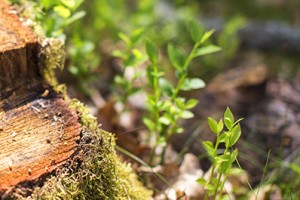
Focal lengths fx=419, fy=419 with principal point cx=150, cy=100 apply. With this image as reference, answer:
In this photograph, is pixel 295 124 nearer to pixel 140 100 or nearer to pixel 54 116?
pixel 140 100

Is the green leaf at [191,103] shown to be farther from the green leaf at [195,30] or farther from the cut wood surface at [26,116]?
the cut wood surface at [26,116]

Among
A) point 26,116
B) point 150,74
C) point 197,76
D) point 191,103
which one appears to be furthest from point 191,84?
point 197,76

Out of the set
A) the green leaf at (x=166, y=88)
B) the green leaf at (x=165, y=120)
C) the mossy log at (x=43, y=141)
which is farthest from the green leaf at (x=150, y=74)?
the mossy log at (x=43, y=141)

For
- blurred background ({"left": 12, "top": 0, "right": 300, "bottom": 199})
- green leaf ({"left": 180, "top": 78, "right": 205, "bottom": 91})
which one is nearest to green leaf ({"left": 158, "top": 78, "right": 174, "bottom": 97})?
green leaf ({"left": 180, "top": 78, "right": 205, "bottom": 91})

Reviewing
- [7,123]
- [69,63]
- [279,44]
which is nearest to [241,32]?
[279,44]

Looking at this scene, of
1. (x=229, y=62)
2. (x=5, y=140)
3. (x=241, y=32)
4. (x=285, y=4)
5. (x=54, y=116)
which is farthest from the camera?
(x=285, y=4)

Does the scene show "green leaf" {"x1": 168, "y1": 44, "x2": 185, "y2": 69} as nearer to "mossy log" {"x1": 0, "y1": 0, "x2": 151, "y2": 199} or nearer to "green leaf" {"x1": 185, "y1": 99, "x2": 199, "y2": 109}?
"green leaf" {"x1": 185, "y1": 99, "x2": 199, "y2": 109}
